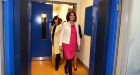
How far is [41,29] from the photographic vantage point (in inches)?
167

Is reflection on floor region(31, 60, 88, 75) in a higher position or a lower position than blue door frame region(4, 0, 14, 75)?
lower

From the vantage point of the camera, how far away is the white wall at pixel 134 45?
1173 mm

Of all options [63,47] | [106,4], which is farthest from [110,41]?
[63,47]

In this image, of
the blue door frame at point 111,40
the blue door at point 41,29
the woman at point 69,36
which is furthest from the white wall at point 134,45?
the blue door at point 41,29

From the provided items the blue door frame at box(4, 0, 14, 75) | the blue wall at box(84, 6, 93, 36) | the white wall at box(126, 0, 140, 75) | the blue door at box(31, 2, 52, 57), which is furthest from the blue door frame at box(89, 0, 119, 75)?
the blue door at box(31, 2, 52, 57)

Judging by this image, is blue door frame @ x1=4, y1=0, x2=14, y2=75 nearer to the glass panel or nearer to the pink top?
the pink top

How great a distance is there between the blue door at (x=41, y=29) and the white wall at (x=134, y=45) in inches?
131

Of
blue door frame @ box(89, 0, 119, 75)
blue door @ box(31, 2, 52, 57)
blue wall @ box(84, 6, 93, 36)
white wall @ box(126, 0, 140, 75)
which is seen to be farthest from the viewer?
blue door @ box(31, 2, 52, 57)

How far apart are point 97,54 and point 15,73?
3.43 ft

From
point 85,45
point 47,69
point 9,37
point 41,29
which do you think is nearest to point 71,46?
point 85,45

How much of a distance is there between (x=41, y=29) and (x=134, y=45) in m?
3.37

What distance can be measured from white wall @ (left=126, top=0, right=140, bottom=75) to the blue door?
332cm

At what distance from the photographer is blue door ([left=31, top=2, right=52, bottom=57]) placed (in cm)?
418

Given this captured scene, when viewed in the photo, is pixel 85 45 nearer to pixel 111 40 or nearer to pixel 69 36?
pixel 69 36
